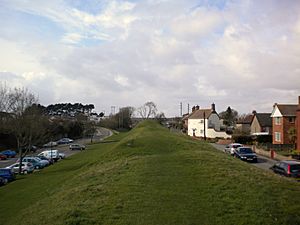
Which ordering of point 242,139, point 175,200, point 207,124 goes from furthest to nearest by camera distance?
point 207,124 < point 242,139 < point 175,200

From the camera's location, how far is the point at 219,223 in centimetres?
902

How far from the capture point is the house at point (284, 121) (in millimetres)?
54125

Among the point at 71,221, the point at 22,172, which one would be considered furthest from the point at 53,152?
the point at 71,221

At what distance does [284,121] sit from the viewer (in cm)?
5434

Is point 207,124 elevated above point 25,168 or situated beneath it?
elevated above

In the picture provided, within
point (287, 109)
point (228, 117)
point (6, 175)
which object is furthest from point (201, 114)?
point (6, 175)

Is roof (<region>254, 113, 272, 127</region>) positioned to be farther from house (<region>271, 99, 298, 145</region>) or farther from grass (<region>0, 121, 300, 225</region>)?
grass (<region>0, 121, 300, 225</region>)

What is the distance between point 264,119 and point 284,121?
19.9m

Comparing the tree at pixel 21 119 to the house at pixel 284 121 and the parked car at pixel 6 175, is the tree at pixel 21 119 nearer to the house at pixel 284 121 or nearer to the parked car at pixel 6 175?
the parked car at pixel 6 175

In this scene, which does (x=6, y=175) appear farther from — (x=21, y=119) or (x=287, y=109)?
(x=287, y=109)

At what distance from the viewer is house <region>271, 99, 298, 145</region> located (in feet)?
178

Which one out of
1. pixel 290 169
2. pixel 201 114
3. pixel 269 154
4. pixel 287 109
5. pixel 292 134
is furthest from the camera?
pixel 201 114

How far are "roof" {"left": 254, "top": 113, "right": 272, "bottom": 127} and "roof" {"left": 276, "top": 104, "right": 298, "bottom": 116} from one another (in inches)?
638

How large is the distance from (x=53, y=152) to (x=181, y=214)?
44.2m
